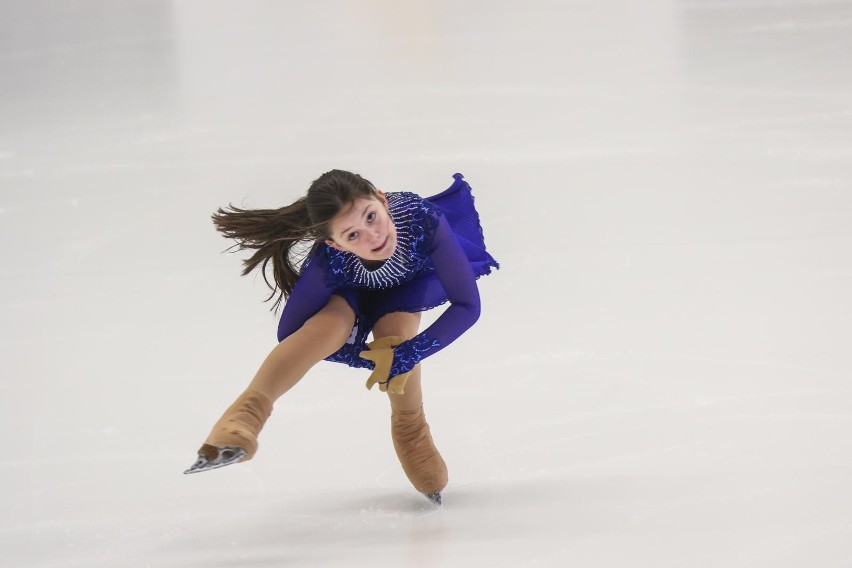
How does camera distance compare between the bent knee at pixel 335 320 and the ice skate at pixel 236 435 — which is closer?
the ice skate at pixel 236 435

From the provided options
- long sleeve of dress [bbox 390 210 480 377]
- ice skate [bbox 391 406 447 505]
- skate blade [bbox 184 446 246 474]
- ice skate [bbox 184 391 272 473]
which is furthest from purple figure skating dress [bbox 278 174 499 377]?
skate blade [bbox 184 446 246 474]

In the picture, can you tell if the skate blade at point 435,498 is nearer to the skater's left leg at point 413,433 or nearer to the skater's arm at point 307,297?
the skater's left leg at point 413,433

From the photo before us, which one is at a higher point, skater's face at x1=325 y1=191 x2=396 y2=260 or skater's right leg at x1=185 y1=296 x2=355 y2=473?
skater's face at x1=325 y1=191 x2=396 y2=260

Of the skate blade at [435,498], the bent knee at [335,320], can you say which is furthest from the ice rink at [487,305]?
the bent knee at [335,320]

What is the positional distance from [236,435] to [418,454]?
54 centimetres

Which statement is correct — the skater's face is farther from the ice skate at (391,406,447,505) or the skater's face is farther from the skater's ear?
the ice skate at (391,406,447,505)

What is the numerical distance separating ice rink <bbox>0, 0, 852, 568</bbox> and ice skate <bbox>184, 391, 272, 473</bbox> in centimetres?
30

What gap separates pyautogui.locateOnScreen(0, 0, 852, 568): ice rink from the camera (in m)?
2.68

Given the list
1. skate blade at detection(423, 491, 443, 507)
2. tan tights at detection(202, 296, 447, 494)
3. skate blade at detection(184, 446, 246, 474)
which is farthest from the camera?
skate blade at detection(423, 491, 443, 507)

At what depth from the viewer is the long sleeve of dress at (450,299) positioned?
260 cm

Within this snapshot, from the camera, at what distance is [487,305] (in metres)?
3.96

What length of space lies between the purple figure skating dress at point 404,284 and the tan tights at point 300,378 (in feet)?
0.13

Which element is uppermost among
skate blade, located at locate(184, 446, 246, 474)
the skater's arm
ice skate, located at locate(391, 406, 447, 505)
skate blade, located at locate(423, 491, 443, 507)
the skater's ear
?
the skater's ear

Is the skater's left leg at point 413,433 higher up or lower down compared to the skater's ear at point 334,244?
lower down
